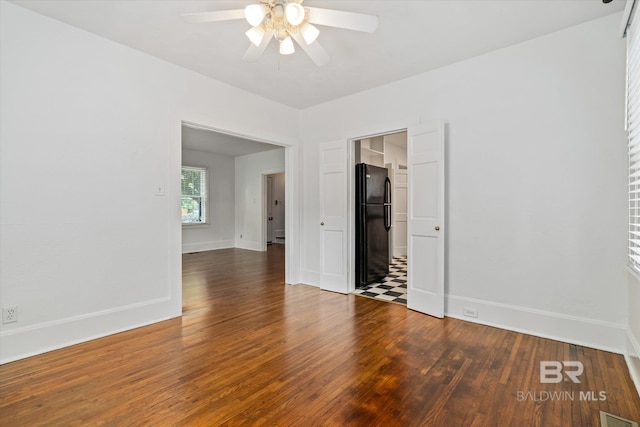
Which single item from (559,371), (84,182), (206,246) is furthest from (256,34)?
(206,246)

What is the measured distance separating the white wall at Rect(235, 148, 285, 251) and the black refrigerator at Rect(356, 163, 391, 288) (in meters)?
3.53

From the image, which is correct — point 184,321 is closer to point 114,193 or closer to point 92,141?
point 114,193

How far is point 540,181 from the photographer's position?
275 cm

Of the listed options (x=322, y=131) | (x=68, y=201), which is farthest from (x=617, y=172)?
(x=68, y=201)

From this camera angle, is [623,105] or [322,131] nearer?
[623,105]

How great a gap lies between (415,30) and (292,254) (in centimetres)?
336

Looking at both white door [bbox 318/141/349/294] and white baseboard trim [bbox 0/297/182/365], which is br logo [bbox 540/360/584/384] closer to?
white door [bbox 318/141/349/294]

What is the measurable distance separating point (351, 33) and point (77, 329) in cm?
359

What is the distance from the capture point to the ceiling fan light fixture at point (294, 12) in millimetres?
1866

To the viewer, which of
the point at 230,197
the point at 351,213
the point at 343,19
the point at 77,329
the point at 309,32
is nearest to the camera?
the point at 343,19

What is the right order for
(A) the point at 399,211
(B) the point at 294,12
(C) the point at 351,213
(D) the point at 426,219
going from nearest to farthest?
(B) the point at 294,12 < (D) the point at 426,219 < (C) the point at 351,213 < (A) the point at 399,211

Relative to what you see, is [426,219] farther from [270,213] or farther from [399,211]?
[270,213]

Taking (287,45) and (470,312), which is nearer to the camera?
(287,45)

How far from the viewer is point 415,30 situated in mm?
2586
